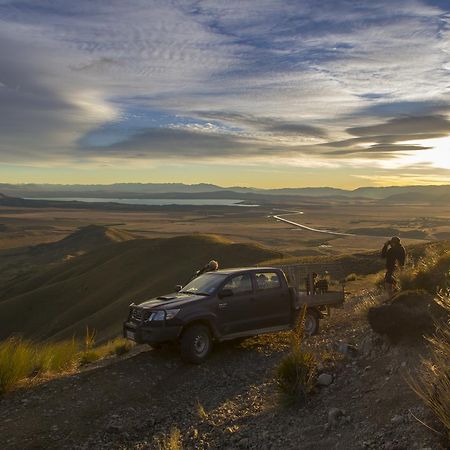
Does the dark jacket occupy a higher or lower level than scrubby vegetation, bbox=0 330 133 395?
higher

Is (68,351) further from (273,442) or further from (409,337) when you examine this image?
(409,337)

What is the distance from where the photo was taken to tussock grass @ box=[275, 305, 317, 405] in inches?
320

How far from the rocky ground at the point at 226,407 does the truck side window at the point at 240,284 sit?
4.75 ft

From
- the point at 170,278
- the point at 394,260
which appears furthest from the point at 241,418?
the point at 170,278

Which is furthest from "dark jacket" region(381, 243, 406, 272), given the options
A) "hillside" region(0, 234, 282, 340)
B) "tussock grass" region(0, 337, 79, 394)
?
"hillside" region(0, 234, 282, 340)

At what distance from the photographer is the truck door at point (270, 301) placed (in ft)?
38.3

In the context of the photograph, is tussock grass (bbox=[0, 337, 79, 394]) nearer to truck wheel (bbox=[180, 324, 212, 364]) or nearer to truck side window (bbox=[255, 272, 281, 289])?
truck wheel (bbox=[180, 324, 212, 364])

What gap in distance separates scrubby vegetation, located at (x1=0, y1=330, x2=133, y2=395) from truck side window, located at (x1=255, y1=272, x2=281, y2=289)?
350 centimetres

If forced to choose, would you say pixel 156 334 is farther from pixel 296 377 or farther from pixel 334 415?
pixel 334 415

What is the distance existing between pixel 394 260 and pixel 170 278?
2634 centimetres

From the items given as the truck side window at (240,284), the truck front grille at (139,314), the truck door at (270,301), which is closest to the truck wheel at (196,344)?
the truck front grille at (139,314)

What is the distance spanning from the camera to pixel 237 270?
11.9m

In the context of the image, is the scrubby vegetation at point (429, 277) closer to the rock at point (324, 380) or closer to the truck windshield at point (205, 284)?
the rock at point (324, 380)

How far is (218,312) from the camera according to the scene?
36.0 feet
